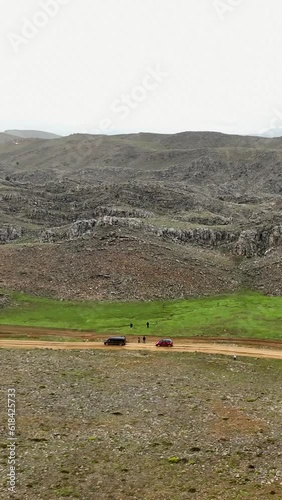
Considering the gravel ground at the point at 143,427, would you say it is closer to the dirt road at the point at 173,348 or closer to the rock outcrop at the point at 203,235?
the dirt road at the point at 173,348

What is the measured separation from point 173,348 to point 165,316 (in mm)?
14008

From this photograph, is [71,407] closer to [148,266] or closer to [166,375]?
[166,375]

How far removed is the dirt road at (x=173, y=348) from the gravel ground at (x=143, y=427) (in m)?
2.90

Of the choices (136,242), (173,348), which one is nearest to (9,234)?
(136,242)

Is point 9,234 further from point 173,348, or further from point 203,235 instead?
point 173,348

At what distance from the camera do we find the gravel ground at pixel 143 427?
2956 cm

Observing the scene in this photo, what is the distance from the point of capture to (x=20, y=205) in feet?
482

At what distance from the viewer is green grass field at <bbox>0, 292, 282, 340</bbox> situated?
6794cm

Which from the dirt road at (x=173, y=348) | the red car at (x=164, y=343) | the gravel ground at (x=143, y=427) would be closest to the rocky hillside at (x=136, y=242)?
the dirt road at (x=173, y=348)

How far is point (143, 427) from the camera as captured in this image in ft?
124
